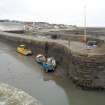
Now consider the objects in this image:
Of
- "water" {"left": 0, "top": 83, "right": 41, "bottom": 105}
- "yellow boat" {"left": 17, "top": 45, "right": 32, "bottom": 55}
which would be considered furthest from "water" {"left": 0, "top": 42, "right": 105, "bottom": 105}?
"yellow boat" {"left": 17, "top": 45, "right": 32, "bottom": 55}

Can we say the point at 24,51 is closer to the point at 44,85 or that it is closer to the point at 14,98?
the point at 44,85

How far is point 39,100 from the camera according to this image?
1809 cm

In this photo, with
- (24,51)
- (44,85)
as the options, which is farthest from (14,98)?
(24,51)

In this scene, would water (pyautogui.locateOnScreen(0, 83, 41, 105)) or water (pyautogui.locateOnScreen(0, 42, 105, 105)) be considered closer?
water (pyautogui.locateOnScreen(0, 83, 41, 105))

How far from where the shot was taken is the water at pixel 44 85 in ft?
61.4

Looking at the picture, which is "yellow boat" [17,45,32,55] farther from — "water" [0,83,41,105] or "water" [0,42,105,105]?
"water" [0,83,41,105]

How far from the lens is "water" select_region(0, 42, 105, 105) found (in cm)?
1870

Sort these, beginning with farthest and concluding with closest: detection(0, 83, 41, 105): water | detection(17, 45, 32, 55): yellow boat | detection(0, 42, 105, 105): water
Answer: detection(17, 45, 32, 55): yellow boat
detection(0, 42, 105, 105): water
detection(0, 83, 41, 105): water

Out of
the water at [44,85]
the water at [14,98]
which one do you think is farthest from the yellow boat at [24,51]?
the water at [14,98]

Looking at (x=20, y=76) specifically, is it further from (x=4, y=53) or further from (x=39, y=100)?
(x=4, y=53)

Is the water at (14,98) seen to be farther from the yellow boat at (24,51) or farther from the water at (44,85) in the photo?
the yellow boat at (24,51)

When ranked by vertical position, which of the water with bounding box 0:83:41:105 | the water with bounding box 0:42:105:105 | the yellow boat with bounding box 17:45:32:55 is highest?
the yellow boat with bounding box 17:45:32:55

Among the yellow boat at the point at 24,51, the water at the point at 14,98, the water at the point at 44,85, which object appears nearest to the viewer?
the water at the point at 14,98

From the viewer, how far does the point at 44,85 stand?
22359mm
